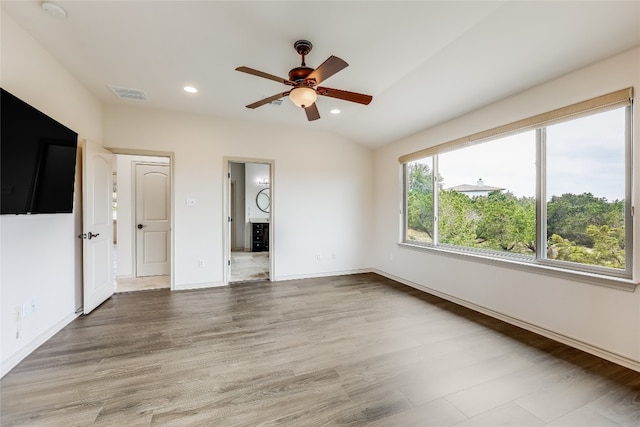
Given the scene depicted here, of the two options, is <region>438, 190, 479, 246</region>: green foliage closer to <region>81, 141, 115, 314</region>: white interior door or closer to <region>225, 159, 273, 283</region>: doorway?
<region>81, 141, 115, 314</region>: white interior door

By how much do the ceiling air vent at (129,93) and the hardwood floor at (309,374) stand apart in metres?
2.81

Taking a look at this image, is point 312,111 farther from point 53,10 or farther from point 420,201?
point 420,201

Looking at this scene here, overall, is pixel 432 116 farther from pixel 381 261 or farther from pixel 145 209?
pixel 145 209

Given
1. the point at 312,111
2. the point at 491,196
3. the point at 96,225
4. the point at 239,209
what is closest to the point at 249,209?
the point at 239,209

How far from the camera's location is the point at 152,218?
4840 mm

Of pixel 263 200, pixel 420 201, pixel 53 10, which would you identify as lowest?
pixel 420 201

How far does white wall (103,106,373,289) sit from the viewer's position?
412cm

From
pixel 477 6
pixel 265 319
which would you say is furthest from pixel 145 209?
pixel 477 6

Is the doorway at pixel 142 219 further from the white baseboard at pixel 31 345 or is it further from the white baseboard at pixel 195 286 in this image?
the white baseboard at pixel 31 345

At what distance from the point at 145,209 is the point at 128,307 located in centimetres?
204

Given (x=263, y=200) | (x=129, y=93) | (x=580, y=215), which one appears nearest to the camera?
(x=580, y=215)

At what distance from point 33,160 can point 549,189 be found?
4679mm

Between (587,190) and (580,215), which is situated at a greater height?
(587,190)

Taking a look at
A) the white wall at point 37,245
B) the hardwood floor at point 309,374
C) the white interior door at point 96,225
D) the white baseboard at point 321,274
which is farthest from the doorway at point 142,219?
the white baseboard at point 321,274
